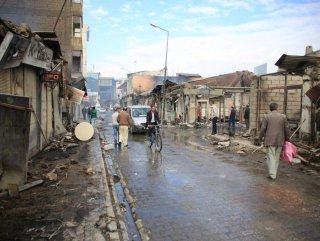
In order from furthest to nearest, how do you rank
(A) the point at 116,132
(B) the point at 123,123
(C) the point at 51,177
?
1. (A) the point at 116,132
2. (B) the point at 123,123
3. (C) the point at 51,177

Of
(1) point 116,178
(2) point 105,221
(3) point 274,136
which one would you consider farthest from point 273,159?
(2) point 105,221

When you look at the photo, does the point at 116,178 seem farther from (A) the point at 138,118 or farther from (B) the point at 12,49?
(A) the point at 138,118

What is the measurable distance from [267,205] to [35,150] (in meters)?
7.87

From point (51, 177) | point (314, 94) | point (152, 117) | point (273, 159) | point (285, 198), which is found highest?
point (314, 94)

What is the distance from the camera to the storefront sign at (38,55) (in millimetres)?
9391

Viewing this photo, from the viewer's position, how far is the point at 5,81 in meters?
8.92

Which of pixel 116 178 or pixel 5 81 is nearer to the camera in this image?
pixel 5 81

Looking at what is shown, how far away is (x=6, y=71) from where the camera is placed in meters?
9.00

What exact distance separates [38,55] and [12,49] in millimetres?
2446

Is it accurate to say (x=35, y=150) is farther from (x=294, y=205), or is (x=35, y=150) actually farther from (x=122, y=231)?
(x=294, y=205)

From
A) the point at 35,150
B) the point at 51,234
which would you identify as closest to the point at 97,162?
the point at 35,150

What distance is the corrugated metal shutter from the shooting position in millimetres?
8664

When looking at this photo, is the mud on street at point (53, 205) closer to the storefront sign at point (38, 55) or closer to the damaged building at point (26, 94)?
the damaged building at point (26, 94)

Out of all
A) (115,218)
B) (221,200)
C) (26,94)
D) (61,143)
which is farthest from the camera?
(61,143)
